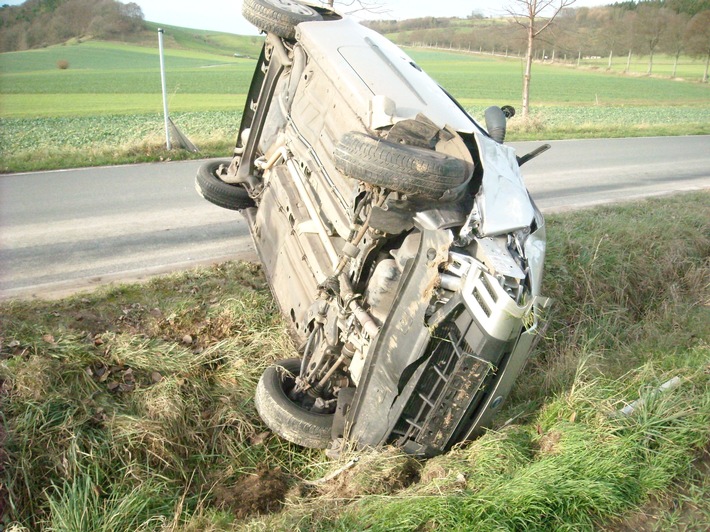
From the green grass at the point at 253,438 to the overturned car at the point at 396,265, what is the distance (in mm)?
319

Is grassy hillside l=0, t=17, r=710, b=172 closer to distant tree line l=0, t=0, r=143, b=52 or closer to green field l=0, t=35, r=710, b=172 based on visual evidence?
green field l=0, t=35, r=710, b=172

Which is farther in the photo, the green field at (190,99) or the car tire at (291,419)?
the green field at (190,99)

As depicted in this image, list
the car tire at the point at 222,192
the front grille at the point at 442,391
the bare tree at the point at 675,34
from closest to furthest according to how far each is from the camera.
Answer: the front grille at the point at 442,391 → the car tire at the point at 222,192 → the bare tree at the point at 675,34

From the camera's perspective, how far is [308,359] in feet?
13.4

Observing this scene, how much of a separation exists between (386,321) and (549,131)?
15.9 metres

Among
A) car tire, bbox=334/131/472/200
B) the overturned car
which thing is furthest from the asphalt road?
car tire, bbox=334/131/472/200

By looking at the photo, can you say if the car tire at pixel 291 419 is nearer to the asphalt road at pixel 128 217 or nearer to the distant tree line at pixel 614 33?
the asphalt road at pixel 128 217

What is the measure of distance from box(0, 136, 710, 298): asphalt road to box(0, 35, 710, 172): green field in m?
1.36

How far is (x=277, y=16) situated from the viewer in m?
5.55

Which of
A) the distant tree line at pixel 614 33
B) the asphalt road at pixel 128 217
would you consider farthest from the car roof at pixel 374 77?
the distant tree line at pixel 614 33

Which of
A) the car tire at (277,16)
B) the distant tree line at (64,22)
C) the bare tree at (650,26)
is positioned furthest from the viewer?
the bare tree at (650,26)

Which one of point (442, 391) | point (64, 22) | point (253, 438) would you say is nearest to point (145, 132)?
point (253, 438)

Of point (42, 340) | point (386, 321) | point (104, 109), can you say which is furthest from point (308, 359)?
point (104, 109)

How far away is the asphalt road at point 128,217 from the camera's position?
6.12 metres
